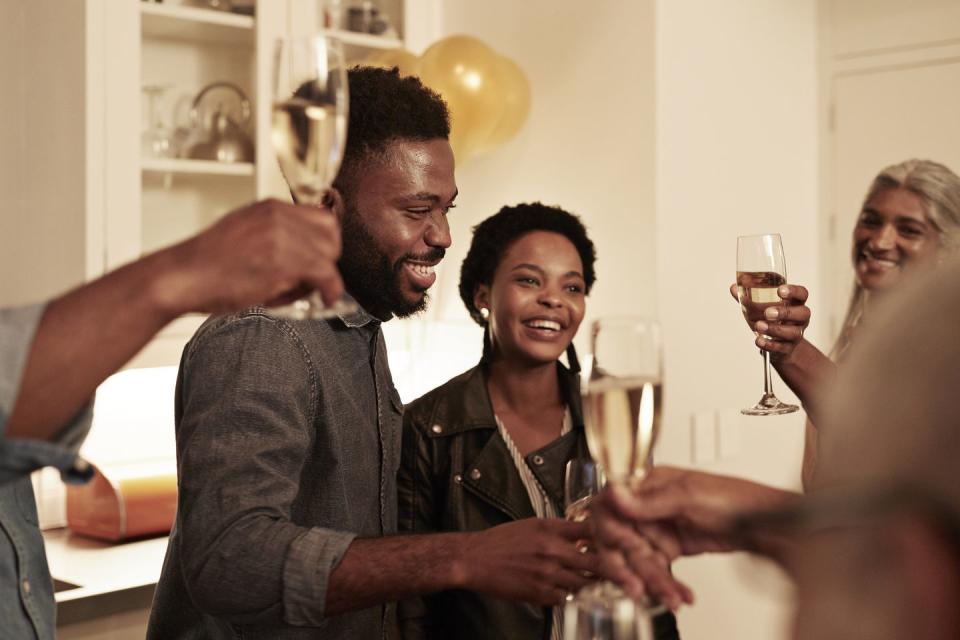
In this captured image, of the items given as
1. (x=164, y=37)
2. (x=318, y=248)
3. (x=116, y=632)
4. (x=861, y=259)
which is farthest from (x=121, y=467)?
(x=318, y=248)

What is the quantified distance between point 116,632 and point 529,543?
159 cm

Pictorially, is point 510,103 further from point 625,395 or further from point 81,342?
point 81,342

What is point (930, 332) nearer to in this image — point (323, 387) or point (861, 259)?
point (323, 387)

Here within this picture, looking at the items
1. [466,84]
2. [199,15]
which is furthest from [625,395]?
[199,15]

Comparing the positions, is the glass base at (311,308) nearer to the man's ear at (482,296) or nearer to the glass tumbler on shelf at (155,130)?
the man's ear at (482,296)

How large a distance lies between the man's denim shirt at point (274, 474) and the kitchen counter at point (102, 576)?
3.21 ft

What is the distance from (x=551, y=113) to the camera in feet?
10.5

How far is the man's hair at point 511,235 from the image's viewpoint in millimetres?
2168

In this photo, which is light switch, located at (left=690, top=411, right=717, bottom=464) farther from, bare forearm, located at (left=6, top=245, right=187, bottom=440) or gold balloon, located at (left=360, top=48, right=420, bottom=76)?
bare forearm, located at (left=6, top=245, right=187, bottom=440)

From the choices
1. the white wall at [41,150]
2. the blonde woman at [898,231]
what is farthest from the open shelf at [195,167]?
the blonde woman at [898,231]

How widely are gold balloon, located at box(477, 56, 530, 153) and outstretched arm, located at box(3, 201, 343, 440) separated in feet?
7.27

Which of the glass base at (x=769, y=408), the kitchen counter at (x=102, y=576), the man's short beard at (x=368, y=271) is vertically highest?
the man's short beard at (x=368, y=271)

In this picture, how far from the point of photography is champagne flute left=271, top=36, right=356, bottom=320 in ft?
2.71

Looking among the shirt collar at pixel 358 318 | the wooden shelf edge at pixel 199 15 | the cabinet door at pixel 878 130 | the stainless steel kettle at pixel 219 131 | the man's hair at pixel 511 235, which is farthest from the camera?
the cabinet door at pixel 878 130
